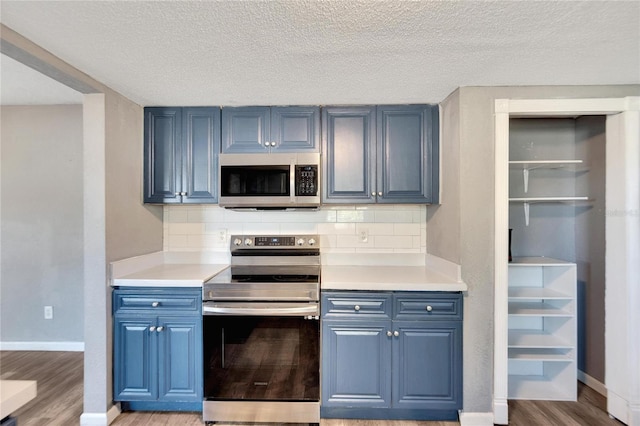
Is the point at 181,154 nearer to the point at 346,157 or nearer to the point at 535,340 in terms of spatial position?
the point at 346,157

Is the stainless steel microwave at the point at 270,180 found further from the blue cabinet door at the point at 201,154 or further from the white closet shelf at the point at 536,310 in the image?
the white closet shelf at the point at 536,310

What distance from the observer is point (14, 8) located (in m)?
1.28

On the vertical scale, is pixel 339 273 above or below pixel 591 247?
below

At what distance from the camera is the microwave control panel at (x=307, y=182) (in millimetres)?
2293

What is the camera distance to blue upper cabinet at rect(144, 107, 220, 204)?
241 cm

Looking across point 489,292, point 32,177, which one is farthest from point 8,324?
point 489,292

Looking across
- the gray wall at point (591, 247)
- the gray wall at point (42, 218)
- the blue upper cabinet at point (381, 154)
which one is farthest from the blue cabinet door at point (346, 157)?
the gray wall at point (42, 218)

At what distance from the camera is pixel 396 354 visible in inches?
78.5

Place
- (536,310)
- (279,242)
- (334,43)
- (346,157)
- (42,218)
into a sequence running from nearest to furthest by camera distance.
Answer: (334,43)
(536,310)
(346,157)
(279,242)
(42,218)

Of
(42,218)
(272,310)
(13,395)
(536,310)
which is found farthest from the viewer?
(42,218)

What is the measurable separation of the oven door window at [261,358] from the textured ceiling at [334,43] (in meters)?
1.54

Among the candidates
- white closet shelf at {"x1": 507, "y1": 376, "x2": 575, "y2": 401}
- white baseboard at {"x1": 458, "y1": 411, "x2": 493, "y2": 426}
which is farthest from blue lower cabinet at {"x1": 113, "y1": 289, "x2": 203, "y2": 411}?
white closet shelf at {"x1": 507, "y1": 376, "x2": 575, "y2": 401}

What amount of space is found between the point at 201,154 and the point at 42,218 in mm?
1743

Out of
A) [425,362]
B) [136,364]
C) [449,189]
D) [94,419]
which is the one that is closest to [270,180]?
[449,189]
